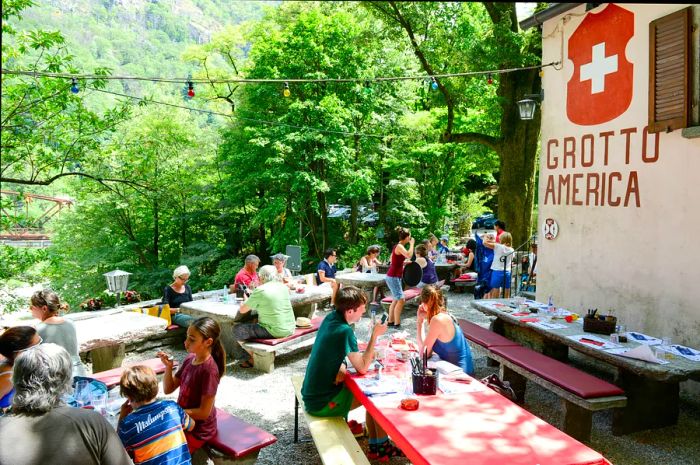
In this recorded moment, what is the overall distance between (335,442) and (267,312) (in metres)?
3.26

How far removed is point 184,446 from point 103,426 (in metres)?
0.82

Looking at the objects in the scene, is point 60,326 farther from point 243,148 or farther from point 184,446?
point 243,148

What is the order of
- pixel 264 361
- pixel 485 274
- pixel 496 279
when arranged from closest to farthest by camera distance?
pixel 264 361 → pixel 496 279 → pixel 485 274

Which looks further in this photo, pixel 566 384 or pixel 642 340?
pixel 642 340

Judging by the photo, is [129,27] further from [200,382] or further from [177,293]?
[200,382]

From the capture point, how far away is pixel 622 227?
692 cm

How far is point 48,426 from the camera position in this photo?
93.9 inches

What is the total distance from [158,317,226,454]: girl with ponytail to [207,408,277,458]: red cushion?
3.6 inches

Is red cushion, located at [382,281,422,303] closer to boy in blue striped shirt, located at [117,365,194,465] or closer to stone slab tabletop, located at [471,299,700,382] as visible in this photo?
stone slab tabletop, located at [471,299,700,382]

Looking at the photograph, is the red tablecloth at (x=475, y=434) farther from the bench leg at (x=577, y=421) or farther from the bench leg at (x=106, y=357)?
the bench leg at (x=106, y=357)

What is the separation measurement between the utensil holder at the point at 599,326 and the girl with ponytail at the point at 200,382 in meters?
4.30

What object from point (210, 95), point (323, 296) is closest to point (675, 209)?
point (323, 296)

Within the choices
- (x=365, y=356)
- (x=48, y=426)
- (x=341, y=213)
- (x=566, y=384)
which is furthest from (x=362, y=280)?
(x=341, y=213)

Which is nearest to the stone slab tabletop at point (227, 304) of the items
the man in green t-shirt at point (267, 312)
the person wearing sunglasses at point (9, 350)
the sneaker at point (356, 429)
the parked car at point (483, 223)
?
the man in green t-shirt at point (267, 312)
